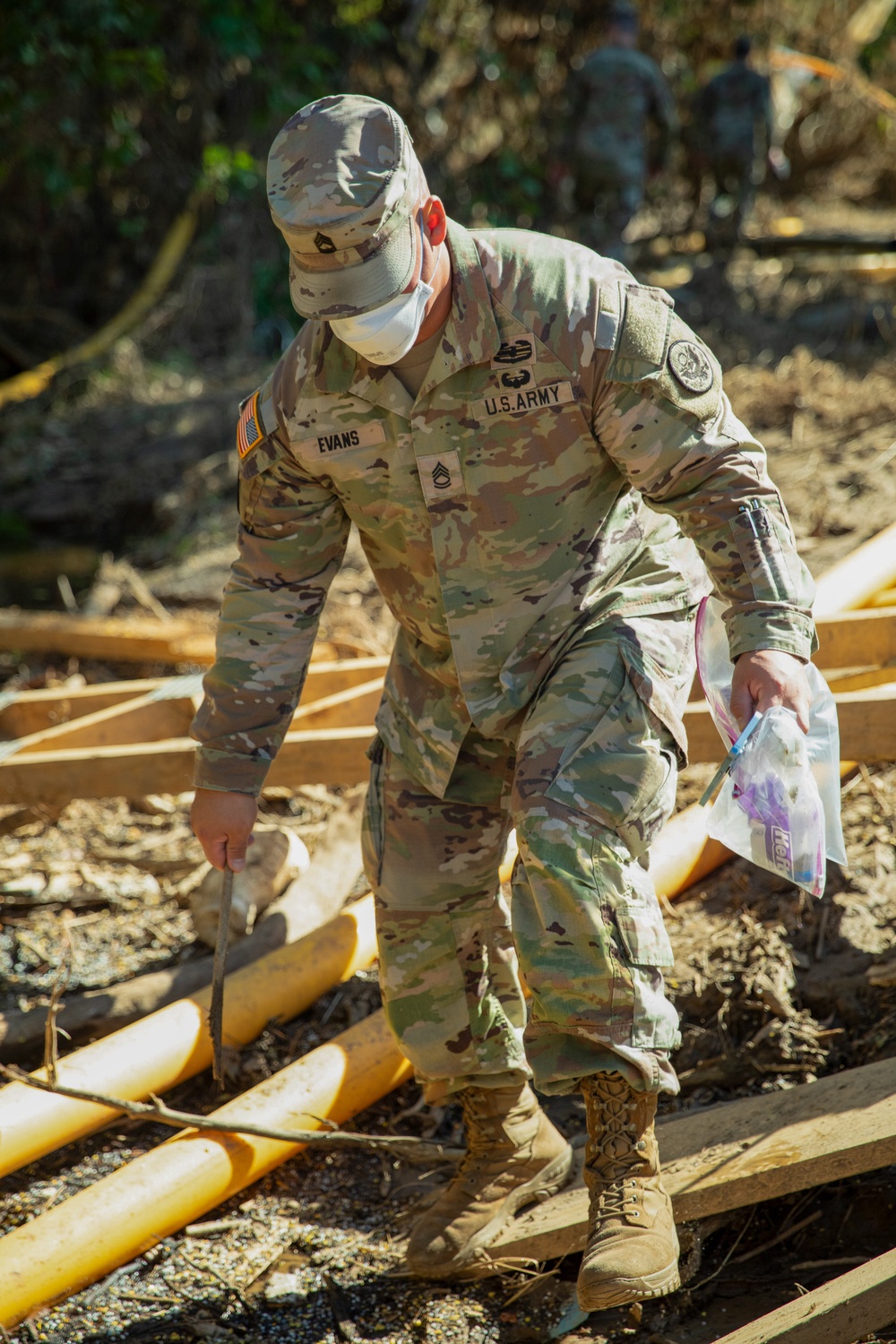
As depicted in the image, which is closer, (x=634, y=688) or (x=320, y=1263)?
(x=634, y=688)

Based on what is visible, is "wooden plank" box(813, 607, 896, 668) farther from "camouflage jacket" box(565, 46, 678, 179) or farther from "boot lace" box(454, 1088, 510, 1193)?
"camouflage jacket" box(565, 46, 678, 179)

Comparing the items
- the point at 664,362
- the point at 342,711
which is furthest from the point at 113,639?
the point at 664,362

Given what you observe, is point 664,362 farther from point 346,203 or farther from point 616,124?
point 616,124

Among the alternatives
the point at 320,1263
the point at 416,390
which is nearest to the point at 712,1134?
the point at 320,1263

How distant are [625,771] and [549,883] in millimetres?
225

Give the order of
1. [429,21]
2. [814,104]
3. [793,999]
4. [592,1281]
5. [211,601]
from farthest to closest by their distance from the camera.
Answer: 1. [814,104]
2. [429,21]
3. [211,601]
4. [793,999]
5. [592,1281]

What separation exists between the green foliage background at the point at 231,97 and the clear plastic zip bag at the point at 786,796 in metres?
8.80

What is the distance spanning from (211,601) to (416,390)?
3633mm

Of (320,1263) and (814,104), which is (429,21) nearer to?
(814,104)

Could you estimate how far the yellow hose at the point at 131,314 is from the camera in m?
9.38

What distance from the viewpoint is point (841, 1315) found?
1.72m

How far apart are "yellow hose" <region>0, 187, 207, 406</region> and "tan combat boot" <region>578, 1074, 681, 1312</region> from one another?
8528 mm

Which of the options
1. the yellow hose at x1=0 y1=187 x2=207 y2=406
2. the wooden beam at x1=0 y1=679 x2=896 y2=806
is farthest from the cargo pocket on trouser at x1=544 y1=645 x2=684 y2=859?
the yellow hose at x1=0 y1=187 x2=207 y2=406

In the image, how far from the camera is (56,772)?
3.32 meters
